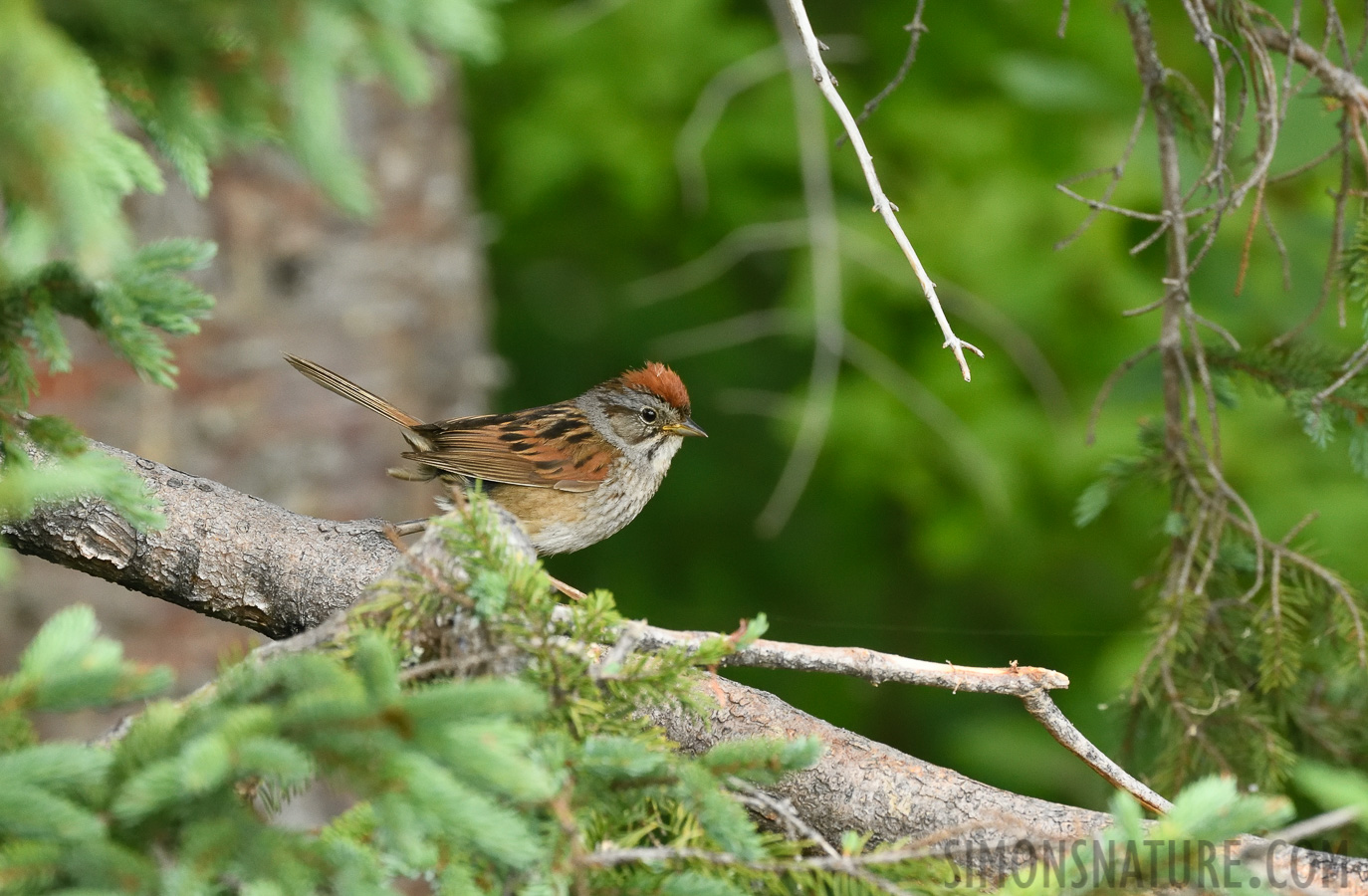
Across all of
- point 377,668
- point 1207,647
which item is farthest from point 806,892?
point 1207,647

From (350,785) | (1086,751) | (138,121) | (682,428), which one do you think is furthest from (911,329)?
(350,785)

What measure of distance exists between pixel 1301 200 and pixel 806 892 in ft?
13.8

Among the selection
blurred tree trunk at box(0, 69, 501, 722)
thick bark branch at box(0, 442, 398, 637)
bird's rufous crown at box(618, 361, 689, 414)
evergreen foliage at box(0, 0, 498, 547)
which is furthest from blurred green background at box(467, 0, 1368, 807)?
evergreen foliage at box(0, 0, 498, 547)

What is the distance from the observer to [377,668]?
1.32m

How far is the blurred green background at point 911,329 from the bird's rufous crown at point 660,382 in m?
0.41

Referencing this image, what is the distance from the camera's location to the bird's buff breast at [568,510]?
4.21 meters

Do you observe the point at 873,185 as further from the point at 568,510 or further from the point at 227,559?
the point at 568,510

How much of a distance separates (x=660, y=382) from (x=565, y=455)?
1.40 feet

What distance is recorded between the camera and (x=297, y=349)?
501cm

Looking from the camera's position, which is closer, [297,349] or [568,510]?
[568,510]

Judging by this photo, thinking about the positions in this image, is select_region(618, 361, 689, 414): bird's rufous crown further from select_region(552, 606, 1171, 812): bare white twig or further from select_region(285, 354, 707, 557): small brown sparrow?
select_region(552, 606, 1171, 812): bare white twig

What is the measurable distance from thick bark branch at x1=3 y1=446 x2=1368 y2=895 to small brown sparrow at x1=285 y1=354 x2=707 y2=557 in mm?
1375

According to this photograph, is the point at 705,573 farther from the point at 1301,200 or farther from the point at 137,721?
the point at 137,721

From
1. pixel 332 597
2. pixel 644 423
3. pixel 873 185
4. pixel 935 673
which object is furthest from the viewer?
pixel 644 423
